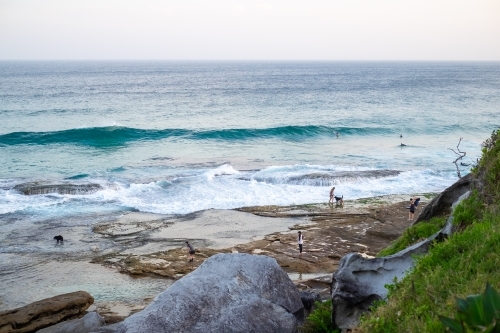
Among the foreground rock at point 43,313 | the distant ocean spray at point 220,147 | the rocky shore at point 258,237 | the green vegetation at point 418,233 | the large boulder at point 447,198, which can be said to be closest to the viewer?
the green vegetation at point 418,233

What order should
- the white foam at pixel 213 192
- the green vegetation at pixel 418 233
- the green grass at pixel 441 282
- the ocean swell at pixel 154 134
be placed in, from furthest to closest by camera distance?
the ocean swell at pixel 154 134
the white foam at pixel 213 192
the green vegetation at pixel 418 233
the green grass at pixel 441 282

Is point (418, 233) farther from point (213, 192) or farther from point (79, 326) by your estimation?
point (213, 192)

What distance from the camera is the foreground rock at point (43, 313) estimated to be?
498 inches

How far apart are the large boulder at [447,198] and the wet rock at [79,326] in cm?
765

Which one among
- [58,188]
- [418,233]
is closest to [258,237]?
[418,233]

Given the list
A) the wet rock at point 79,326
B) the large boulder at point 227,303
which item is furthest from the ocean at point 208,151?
the large boulder at point 227,303

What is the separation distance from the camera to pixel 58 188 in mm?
29312

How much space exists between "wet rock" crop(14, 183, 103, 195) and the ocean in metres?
0.10

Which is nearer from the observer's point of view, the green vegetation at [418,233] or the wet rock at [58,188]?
the green vegetation at [418,233]

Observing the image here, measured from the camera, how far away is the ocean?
89.8 ft

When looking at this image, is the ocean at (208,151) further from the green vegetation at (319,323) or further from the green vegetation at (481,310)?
the green vegetation at (481,310)

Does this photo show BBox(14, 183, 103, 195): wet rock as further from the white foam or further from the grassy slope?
the grassy slope

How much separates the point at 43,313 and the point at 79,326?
5.07 feet

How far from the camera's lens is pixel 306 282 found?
1631cm
